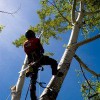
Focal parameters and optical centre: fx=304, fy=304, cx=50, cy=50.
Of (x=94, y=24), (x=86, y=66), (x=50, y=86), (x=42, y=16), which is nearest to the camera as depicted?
(x=50, y=86)

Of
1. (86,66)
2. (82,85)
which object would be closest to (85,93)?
(82,85)

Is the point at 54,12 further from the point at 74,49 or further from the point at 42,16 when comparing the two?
the point at 74,49

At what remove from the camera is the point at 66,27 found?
1558 cm

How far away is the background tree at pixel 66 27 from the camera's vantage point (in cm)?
837

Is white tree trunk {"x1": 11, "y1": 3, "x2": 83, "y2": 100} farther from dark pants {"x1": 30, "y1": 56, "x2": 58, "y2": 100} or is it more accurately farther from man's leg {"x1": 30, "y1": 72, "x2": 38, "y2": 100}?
man's leg {"x1": 30, "y1": 72, "x2": 38, "y2": 100}

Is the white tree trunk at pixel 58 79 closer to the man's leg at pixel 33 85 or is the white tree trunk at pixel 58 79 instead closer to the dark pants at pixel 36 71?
the dark pants at pixel 36 71

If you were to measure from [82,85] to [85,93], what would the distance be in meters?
0.36

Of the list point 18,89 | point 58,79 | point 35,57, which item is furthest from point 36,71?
point 18,89

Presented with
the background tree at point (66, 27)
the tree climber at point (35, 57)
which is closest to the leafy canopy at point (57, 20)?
the background tree at point (66, 27)

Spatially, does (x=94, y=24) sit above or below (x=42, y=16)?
below

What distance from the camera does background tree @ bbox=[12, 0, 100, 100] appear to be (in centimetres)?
837

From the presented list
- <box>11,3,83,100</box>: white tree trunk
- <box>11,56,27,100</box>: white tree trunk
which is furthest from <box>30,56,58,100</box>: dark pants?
<box>11,56,27,100</box>: white tree trunk

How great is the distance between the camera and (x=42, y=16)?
15.9m

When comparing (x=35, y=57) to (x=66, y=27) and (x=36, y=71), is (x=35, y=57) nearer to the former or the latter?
(x=36, y=71)
